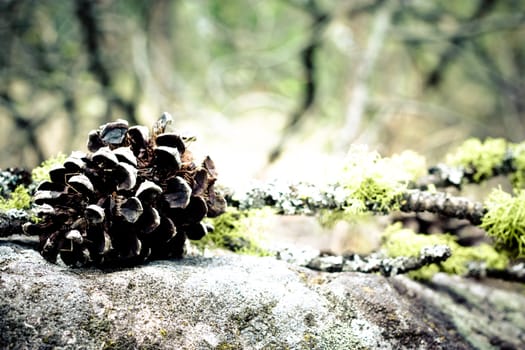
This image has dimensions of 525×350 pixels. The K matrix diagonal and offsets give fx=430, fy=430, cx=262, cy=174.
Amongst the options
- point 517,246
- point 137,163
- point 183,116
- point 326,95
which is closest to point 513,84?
point 326,95

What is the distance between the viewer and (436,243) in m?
1.17

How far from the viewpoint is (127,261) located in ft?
2.91

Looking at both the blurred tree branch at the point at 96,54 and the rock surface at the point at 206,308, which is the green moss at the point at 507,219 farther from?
the blurred tree branch at the point at 96,54

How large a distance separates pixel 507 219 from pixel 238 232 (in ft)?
2.23

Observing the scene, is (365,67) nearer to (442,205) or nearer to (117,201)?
(442,205)

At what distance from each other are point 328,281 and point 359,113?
1.97 m

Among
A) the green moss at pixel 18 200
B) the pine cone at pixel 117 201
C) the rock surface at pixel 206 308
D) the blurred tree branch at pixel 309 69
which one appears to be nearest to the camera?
the rock surface at pixel 206 308

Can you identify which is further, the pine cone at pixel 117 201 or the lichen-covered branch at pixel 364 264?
the lichen-covered branch at pixel 364 264

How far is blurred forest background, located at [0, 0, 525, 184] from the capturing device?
3047 mm

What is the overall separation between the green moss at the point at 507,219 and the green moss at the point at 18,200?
1.11 meters

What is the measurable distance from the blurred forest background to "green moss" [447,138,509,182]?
3.06ft

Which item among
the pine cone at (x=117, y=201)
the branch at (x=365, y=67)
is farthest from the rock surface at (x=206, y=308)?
the branch at (x=365, y=67)

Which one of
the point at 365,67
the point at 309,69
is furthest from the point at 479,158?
the point at 309,69

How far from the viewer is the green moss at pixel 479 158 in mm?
1325
